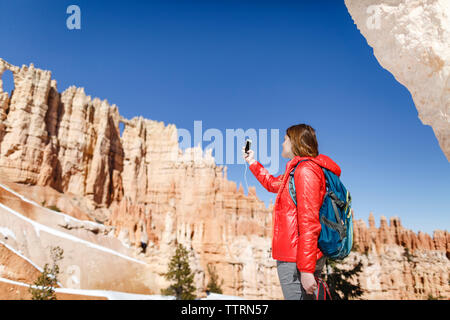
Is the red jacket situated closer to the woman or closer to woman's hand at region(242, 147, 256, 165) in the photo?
the woman

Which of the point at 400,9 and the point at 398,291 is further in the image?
the point at 398,291

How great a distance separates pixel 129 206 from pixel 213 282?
37.3ft

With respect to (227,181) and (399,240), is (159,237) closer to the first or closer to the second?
(227,181)

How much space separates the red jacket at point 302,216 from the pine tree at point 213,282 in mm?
27146

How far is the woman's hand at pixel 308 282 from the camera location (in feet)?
5.36

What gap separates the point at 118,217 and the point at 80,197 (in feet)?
28.4

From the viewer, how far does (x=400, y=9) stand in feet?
8.46

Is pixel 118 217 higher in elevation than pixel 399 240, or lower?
higher

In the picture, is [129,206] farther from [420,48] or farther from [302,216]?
[302,216]

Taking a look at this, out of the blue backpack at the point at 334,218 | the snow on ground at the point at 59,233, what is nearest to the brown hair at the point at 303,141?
the blue backpack at the point at 334,218

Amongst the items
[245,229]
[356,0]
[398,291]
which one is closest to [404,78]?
[356,0]

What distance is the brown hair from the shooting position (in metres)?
2.00

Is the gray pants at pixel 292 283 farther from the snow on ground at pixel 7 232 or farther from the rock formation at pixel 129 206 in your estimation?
the rock formation at pixel 129 206

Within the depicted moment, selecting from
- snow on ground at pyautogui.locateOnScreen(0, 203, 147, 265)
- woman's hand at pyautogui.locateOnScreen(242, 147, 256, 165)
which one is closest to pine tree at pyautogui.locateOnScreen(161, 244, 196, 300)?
snow on ground at pyautogui.locateOnScreen(0, 203, 147, 265)
